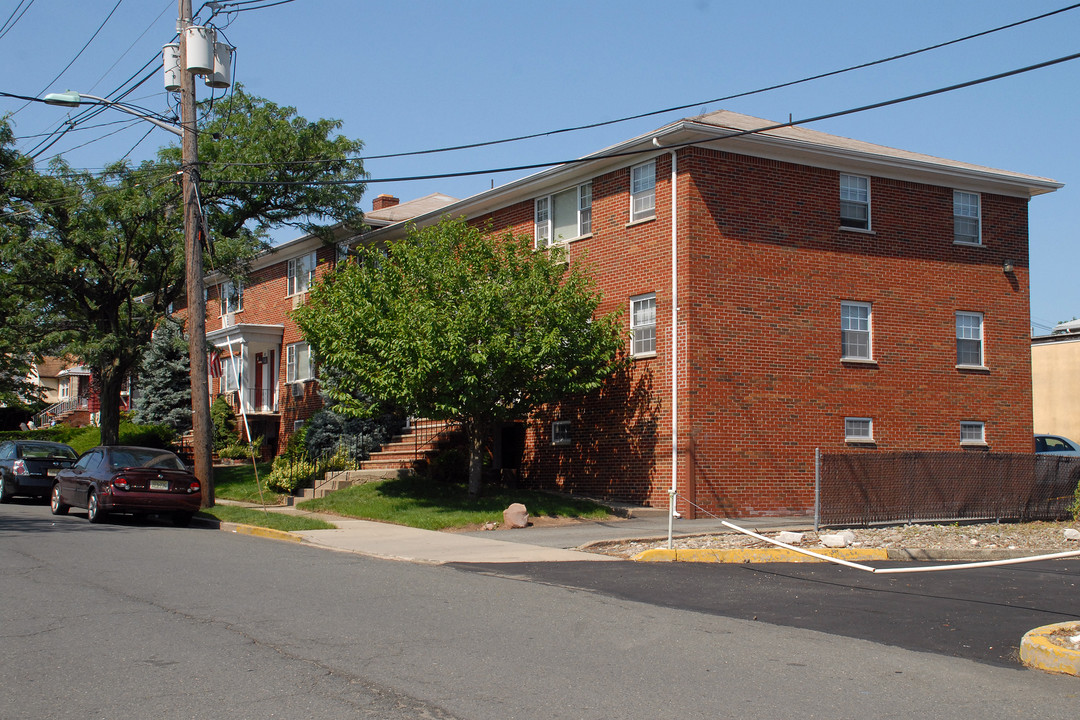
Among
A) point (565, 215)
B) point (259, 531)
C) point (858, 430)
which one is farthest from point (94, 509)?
point (858, 430)

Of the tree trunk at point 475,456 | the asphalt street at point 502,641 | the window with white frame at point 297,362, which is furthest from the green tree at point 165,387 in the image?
the asphalt street at point 502,641

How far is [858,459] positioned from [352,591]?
9.81 meters

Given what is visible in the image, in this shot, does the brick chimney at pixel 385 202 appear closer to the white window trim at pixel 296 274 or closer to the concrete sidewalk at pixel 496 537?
the white window trim at pixel 296 274

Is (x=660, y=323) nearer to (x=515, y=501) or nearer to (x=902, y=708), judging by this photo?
(x=515, y=501)

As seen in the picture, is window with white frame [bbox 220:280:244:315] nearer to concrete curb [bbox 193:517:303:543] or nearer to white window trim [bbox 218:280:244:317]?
white window trim [bbox 218:280:244:317]

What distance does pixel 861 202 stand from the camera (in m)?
22.7

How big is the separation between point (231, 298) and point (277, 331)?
4.69 meters

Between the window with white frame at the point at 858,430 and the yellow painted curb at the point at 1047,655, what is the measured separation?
46.4 ft

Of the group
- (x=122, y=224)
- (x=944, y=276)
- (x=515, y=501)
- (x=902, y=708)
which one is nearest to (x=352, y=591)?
(x=902, y=708)

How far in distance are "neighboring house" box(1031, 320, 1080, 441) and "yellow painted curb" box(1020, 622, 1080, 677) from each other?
3542 cm

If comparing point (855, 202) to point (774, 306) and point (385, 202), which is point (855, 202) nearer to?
point (774, 306)

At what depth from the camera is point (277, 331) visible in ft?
118

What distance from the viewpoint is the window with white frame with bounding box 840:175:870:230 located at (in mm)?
22484

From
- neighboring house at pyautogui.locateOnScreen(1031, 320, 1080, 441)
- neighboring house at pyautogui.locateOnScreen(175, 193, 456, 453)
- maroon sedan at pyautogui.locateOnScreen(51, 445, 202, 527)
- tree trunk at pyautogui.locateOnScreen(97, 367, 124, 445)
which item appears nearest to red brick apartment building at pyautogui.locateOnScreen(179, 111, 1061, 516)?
maroon sedan at pyautogui.locateOnScreen(51, 445, 202, 527)
